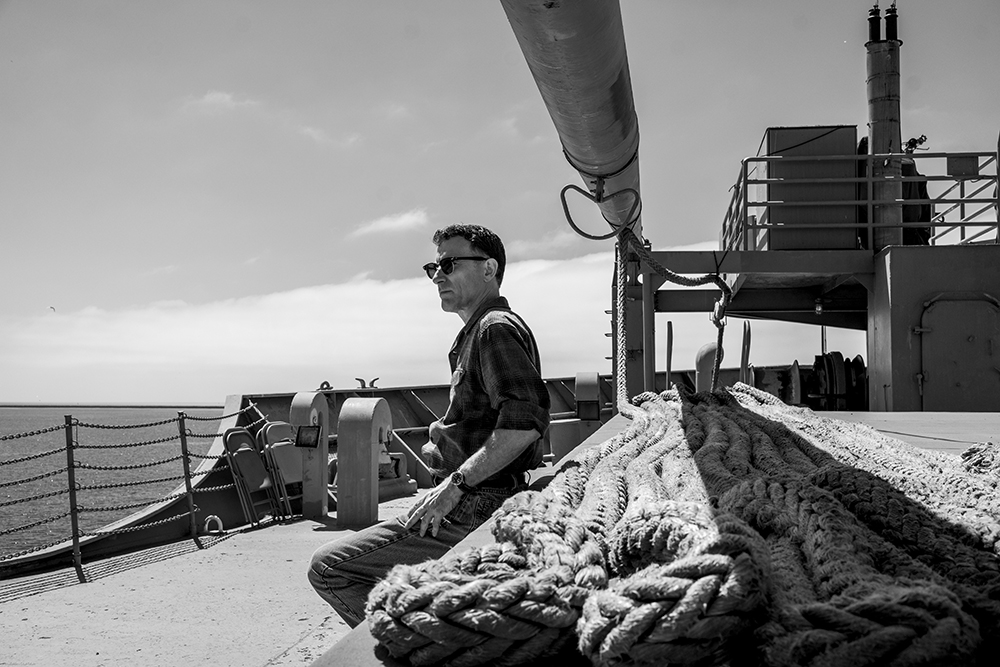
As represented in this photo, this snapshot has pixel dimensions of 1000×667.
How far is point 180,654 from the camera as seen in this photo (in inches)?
166

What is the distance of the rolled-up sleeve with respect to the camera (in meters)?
2.67

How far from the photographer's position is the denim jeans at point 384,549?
264 cm

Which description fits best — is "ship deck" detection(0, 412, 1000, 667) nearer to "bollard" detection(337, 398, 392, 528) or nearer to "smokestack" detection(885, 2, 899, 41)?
"bollard" detection(337, 398, 392, 528)

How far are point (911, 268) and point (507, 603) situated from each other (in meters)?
10.4

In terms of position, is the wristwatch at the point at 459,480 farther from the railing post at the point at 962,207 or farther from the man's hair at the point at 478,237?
the railing post at the point at 962,207

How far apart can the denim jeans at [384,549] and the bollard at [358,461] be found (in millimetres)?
5013

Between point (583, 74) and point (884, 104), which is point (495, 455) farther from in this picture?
point (884, 104)

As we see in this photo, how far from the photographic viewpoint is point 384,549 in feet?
8.72

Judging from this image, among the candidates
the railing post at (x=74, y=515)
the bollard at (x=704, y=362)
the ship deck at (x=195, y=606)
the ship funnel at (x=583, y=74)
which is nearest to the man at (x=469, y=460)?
the ship deck at (x=195, y=606)

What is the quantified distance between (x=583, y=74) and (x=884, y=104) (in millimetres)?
12095

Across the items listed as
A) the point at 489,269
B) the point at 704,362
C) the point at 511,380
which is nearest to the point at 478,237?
the point at 489,269

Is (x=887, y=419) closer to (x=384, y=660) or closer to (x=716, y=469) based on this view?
(x=716, y=469)

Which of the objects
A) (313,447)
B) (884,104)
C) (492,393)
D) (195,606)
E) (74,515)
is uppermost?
(884,104)

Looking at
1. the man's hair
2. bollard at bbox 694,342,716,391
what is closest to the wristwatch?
the man's hair
